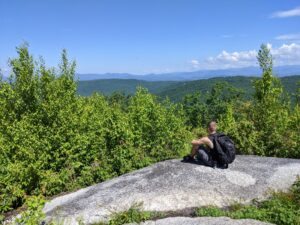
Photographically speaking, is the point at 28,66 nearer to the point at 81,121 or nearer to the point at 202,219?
the point at 81,121

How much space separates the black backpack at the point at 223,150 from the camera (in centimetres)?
1588

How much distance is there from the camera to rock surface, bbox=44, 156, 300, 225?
13422 millimetres

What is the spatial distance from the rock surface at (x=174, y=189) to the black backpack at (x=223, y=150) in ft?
1.48

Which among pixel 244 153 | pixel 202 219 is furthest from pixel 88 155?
pixel 202 219

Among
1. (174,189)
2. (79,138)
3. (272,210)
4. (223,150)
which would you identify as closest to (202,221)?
(272,210)

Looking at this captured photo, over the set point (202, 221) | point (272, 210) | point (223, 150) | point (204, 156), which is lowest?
point (202, 221)

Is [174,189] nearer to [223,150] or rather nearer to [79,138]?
[223,150]

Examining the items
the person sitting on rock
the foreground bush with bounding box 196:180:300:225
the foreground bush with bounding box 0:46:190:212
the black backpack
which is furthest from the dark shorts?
the foreground bush with bounding box 0:46:190:212

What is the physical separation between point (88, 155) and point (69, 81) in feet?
32.6

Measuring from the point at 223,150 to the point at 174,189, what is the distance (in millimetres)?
3127

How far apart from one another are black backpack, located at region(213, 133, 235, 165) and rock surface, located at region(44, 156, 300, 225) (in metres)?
0.45

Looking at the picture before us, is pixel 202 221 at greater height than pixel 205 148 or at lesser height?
lesser

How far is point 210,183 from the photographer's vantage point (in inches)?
577

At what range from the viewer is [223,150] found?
16078 mm
